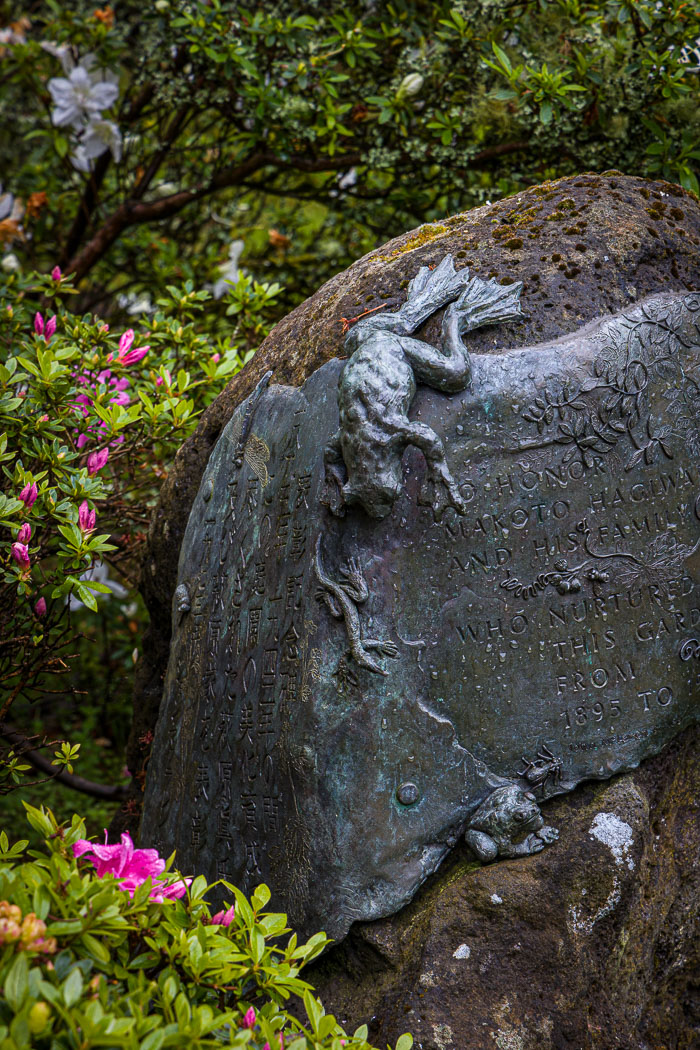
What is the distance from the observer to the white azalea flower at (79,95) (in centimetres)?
473

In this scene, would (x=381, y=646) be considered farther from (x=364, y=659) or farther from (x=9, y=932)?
(x=9, y=932)

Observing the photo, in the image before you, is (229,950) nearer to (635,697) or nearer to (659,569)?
(635,697)

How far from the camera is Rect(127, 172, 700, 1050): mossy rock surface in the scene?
7.48 ft

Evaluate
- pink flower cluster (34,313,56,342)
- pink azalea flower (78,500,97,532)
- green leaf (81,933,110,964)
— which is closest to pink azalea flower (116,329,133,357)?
pink flower cluster (34,313,56,342)

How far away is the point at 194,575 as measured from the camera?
2910mm

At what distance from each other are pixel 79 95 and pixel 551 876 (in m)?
4.28

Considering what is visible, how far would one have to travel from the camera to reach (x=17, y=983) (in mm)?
1463

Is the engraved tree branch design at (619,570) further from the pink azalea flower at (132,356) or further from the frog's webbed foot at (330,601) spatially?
the pink azalea flower at (132,356)

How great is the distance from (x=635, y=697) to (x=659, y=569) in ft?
1.14

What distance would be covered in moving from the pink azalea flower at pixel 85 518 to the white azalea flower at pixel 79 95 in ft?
9.43

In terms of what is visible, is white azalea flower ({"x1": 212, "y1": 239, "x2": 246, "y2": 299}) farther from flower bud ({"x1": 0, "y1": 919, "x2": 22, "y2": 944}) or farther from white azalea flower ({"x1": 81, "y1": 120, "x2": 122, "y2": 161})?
flower bud ({"x1": 0, "y1": 919, "x2": 22, "y2": 944})

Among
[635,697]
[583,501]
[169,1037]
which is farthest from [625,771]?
[169,1037]

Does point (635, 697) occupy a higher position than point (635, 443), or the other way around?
point (635, 443)

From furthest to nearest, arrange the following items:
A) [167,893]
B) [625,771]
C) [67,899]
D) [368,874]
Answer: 1. [625,771]
2. [368,874]
3. [167,893]
4. [67,899]
